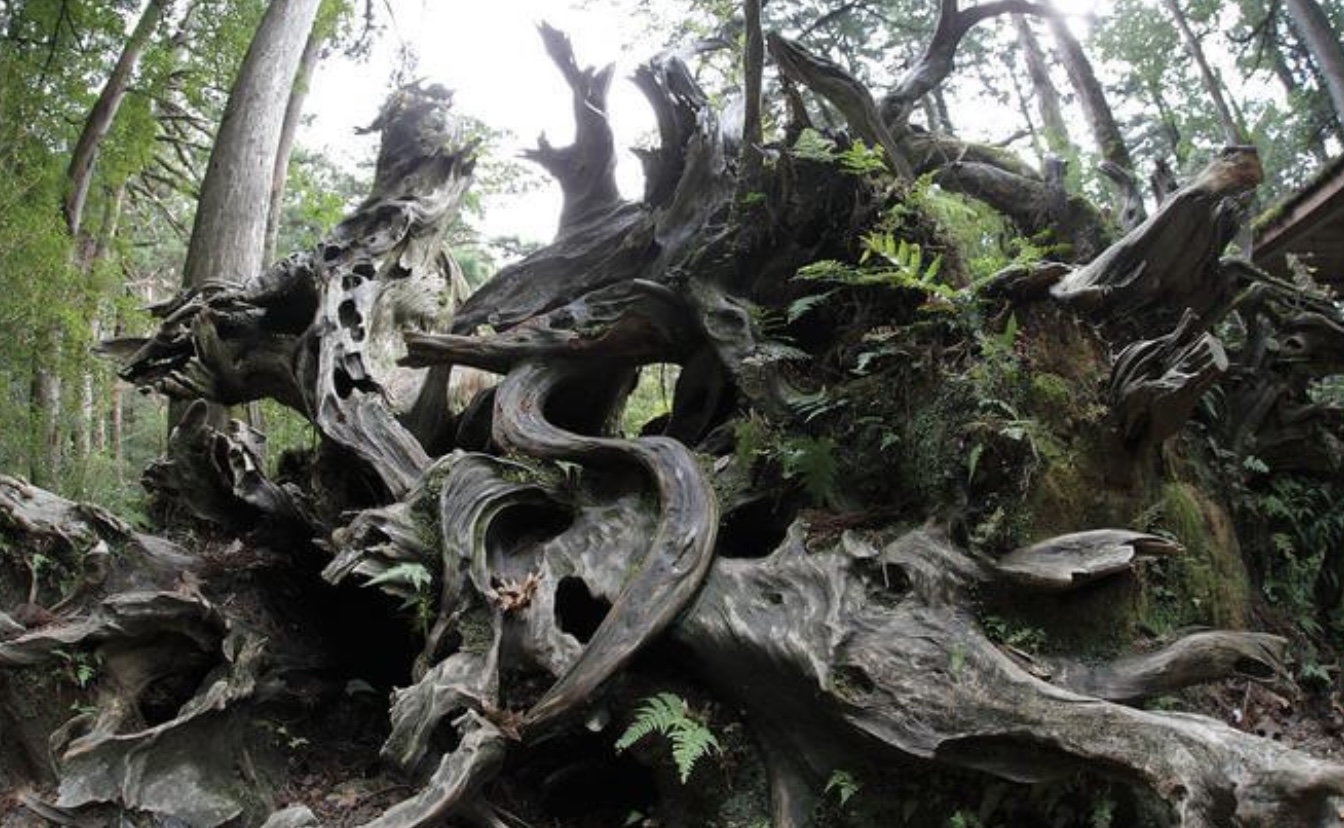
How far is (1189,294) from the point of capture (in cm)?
536

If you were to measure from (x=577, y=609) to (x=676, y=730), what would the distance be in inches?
48.6

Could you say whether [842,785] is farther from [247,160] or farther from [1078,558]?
[247,160]

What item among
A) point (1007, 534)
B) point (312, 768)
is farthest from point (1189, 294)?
point (312, 768)

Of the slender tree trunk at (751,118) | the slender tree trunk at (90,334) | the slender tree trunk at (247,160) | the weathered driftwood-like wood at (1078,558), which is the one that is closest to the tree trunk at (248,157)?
the slender tree trunk at (247,160)

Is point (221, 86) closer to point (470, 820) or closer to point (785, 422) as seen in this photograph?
point (785, 422)

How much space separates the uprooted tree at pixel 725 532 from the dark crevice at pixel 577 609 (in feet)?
0.09

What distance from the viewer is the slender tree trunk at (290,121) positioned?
12211 mm

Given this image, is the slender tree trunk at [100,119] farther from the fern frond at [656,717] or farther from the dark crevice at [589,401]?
the fern frond at [656,717]

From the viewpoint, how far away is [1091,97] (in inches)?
434

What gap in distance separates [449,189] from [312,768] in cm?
509

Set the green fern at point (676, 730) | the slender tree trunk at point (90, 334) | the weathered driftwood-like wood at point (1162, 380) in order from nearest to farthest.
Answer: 1. the green fern at point (676, 730)
2. the weathered driftwood-like wood at point (1162, 380)
3. the slender tree trunk at point (90, 334)

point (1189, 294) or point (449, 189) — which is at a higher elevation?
point (449, 189)

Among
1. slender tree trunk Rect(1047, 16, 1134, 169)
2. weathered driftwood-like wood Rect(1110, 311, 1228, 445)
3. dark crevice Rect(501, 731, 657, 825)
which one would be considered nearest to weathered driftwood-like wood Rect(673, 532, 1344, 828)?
dark crevice Rect(501, 731, 657, 825)

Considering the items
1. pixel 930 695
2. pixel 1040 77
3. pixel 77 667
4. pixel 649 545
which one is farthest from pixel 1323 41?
pixel 77 667
